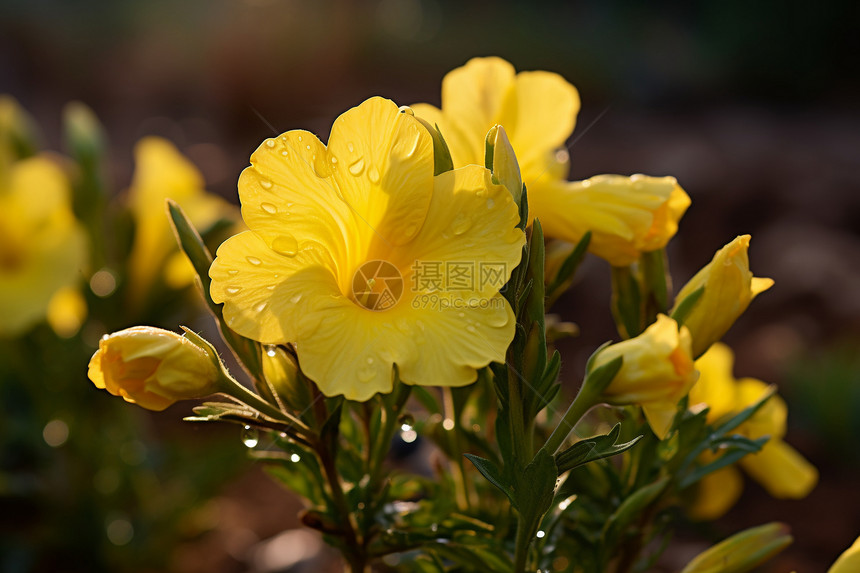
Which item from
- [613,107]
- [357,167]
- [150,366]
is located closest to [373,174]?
[357,167]

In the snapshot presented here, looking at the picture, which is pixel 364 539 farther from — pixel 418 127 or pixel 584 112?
pixel 584 112

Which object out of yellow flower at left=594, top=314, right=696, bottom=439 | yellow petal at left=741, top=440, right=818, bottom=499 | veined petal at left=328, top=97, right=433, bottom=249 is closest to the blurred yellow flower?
yellow petal at left=741, top=440, right=818, bottom=499

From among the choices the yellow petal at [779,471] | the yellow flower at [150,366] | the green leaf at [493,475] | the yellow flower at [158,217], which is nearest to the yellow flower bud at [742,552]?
the yellow petal at [779,471]

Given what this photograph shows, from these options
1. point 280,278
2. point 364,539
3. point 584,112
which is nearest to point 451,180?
point 280,278

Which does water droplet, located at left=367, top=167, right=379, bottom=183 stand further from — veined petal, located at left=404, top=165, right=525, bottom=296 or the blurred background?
the blurred background

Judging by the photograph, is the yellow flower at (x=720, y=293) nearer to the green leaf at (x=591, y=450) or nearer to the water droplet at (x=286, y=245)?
the green leaf at (x=591, y=450)

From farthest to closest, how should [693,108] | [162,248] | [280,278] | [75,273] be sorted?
[693,108], [162,248], [75,273], [280,278]

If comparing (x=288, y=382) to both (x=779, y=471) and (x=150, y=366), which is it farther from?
(x=779, y=471)
